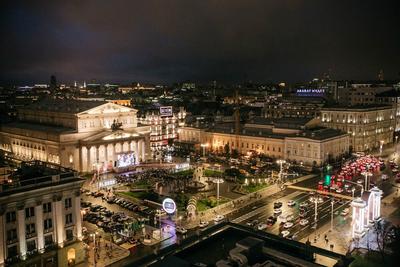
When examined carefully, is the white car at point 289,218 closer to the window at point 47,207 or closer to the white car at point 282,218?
the white car at point 282,218

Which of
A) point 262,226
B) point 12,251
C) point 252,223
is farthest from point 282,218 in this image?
point 12,251

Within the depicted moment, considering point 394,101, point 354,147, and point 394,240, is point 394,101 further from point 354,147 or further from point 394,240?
point 394,240

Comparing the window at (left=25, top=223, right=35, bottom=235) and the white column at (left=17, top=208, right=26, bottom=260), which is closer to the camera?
the white column at (left=17, top=208, right=26, bottom=260)

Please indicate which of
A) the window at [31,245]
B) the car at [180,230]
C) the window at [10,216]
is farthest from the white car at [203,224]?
the window at [10,216]

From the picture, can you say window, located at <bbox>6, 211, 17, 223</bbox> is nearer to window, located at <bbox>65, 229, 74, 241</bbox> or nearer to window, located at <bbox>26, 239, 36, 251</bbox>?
window, located at <bbox>26, 239, 36, 251</bbox>

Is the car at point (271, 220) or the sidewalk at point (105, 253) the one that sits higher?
the car at point (271, 220)

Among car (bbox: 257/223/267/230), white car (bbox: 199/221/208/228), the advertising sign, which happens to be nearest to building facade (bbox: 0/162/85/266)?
the advertising sign
